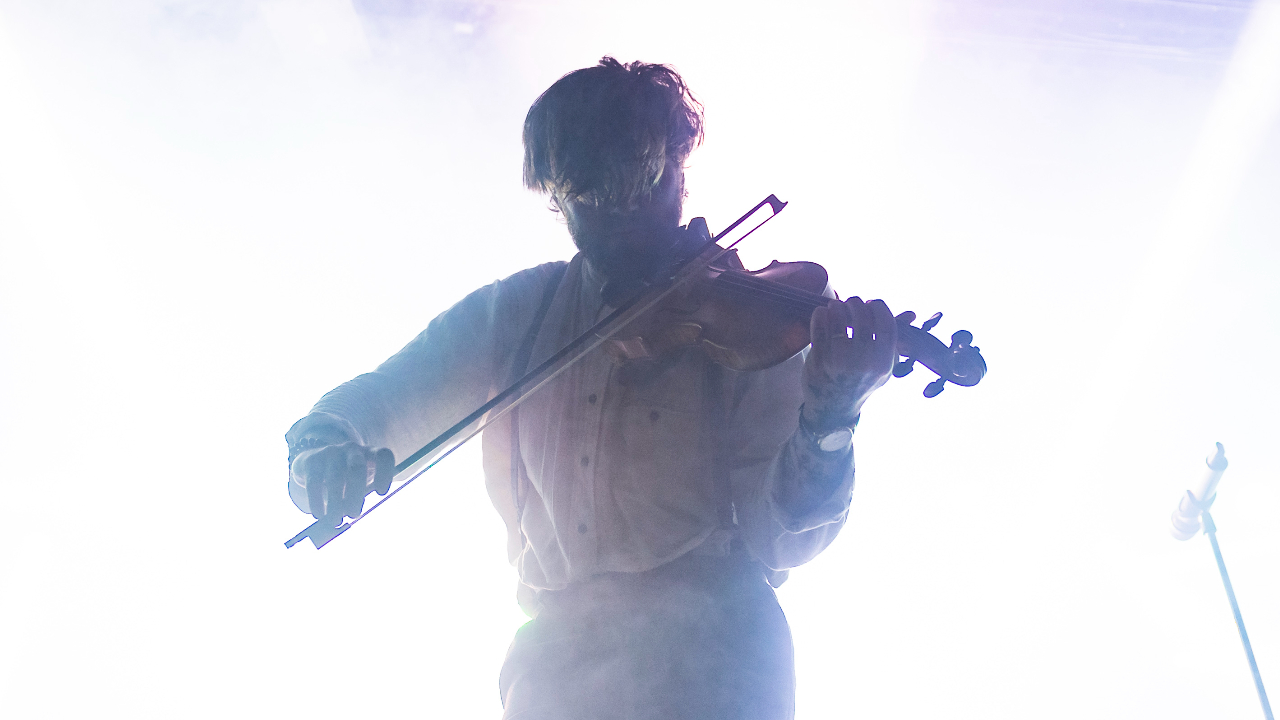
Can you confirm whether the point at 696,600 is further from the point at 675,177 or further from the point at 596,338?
the point at 675,177

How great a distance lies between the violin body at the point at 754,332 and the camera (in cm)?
137

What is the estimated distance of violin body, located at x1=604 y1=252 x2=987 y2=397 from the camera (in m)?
1.37

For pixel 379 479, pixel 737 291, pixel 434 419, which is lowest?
pixel 379 479

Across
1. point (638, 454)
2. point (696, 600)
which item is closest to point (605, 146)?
point (638, 454)

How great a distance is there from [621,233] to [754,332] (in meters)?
0.38

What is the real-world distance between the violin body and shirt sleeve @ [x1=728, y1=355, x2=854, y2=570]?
0.10 m

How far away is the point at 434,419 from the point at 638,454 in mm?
424

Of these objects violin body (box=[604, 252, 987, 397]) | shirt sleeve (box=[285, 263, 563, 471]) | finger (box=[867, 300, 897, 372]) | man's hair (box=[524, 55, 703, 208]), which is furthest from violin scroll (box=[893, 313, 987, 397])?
shirt sleeve (box=[285, 263, 563, 471])

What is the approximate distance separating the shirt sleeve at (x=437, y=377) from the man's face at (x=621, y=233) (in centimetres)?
15

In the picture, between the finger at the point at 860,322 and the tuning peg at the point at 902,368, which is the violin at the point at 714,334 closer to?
the tuning peg at the point at 902,368

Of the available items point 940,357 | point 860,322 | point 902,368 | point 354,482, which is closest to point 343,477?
point 354,482

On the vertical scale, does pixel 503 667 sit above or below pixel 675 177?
below

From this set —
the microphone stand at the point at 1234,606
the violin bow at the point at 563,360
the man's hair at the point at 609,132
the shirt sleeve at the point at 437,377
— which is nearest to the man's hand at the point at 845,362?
the violin bow at the point at 563,360

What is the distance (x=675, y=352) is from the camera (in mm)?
1447
